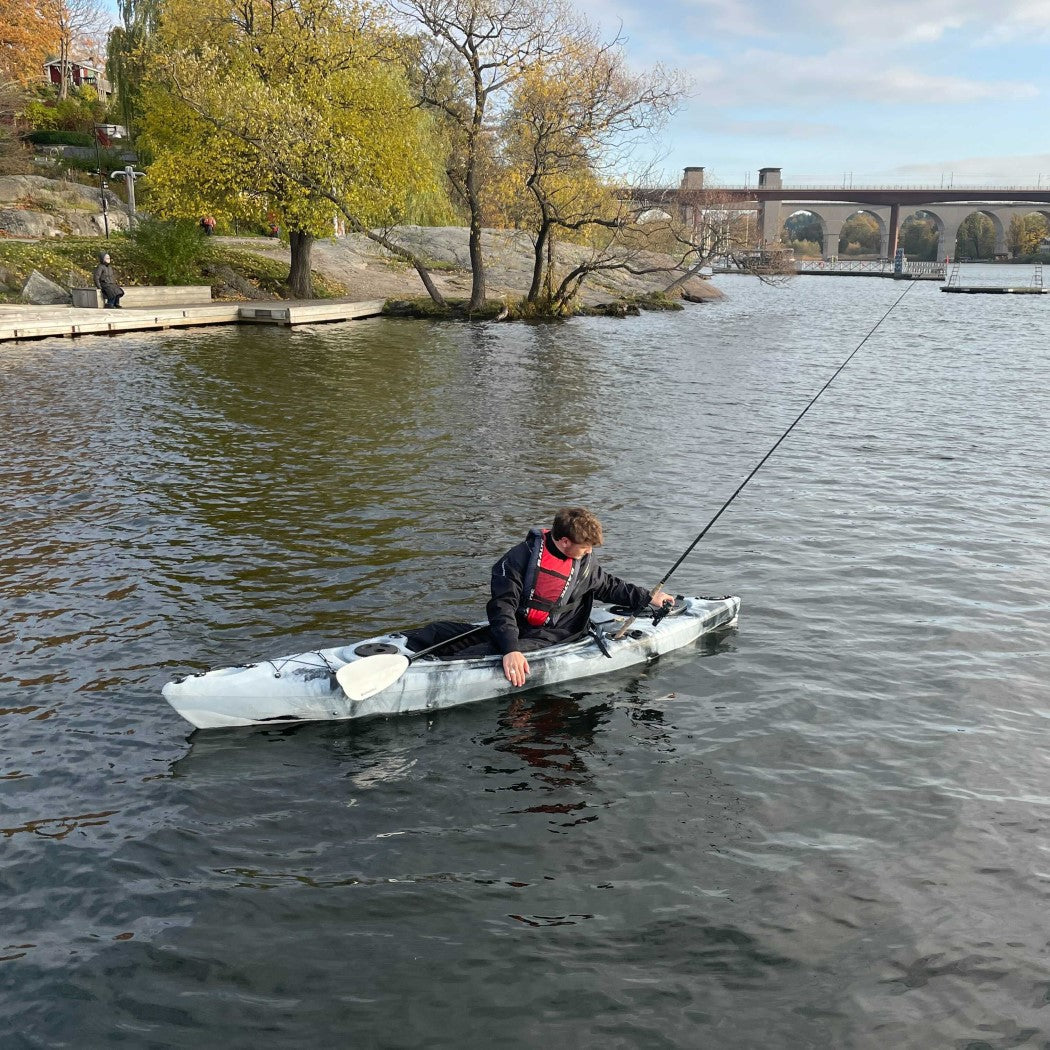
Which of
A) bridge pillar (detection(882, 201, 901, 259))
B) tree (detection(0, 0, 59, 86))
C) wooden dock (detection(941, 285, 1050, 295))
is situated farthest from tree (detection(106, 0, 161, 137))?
bridge pillar (detection(882, 201, 901, 259))

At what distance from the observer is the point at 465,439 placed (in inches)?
742

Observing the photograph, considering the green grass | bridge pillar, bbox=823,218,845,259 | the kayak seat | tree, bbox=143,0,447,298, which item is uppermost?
bridge pillar, bbox=823,218,845,259

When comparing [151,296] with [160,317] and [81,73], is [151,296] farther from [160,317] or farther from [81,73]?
[81,73]

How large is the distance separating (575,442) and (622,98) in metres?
23.0

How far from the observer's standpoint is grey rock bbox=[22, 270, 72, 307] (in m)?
33.0

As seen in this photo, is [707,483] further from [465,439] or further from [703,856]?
[703,856]

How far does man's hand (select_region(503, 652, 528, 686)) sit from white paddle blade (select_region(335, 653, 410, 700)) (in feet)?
2.76

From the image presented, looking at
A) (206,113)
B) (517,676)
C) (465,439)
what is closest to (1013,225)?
(206,113)

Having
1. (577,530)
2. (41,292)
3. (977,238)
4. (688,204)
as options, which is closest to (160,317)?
(41,292)

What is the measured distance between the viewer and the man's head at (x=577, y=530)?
818 centimetres

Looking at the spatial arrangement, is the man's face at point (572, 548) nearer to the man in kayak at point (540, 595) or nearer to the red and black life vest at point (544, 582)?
the man in kayak at point (540, 595)

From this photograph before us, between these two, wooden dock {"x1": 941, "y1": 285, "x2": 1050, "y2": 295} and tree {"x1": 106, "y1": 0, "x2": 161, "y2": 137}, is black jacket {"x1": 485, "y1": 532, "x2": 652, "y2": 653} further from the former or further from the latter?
wooden dock {"x1": 941, "y1": 285, "x2": 1050, "y2": 295}

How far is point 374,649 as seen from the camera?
27.2ft

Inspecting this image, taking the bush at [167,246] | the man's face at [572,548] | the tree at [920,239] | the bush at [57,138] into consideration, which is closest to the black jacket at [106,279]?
the bush at [167,246]
